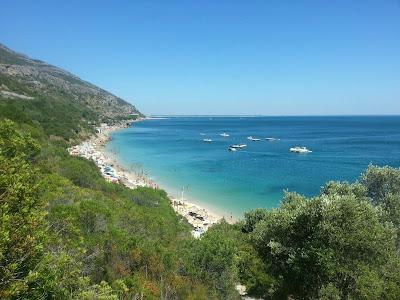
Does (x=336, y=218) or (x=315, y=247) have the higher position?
(x=336, y=218)

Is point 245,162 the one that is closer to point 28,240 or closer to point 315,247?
point 315,247

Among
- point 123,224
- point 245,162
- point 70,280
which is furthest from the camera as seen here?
point 245,162

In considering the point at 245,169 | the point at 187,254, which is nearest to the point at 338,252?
the point at 187,254

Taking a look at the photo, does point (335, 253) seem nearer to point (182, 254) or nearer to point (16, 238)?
point (182, 254)

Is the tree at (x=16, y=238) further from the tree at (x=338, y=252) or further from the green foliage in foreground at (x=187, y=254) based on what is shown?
the tree at (x=338, y=252)

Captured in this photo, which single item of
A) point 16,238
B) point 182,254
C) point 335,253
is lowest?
point 182,254

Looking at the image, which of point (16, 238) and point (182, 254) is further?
point (182, 254)

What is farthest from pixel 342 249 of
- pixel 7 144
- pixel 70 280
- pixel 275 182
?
pixel 275 182

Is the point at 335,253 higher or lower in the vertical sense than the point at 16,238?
lower

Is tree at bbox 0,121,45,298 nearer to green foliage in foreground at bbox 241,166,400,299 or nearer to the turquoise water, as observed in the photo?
green foliage in foreground at bbox 241,166,400,299

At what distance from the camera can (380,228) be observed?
16.9m

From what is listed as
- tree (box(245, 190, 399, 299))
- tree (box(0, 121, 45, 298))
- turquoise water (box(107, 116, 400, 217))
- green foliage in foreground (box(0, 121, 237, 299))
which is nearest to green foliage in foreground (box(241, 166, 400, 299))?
tree (box(245, 190, 399, 299))

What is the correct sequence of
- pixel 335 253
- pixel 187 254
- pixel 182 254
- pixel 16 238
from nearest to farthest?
pixel 16 238 → pixel 335 253 → pixel 187 254 → pixel 182 254

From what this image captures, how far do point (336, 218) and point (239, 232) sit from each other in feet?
44.9
